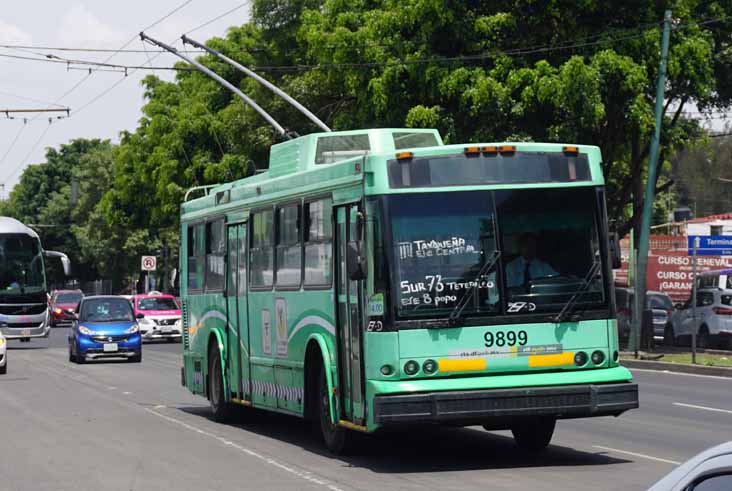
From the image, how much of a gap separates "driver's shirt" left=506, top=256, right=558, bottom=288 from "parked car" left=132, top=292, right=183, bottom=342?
3715 centimetres

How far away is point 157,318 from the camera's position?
49.6 m

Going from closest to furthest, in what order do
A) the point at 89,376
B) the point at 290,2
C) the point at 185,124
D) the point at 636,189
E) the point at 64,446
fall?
the point at 64,446, the point at 89,376, the point at 636,189, the point at 290,2, the point at 185,124

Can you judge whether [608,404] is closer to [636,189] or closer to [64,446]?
[64,446]

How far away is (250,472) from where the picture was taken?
1303cm

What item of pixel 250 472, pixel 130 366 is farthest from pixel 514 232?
pixel 130 366

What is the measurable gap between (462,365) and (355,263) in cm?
131

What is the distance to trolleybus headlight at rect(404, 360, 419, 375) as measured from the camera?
41.4ft

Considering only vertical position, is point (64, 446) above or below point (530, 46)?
below

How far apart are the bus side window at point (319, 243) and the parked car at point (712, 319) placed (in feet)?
71.9

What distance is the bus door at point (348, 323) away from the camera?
13.1 meters

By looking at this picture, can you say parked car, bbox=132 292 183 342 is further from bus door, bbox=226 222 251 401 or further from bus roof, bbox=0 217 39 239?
bus door, bbox=226 222 251 401

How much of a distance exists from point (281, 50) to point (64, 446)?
39953mm

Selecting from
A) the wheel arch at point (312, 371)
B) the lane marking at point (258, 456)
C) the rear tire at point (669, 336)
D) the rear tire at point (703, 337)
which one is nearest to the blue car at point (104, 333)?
the rear tire at point (669, 336)

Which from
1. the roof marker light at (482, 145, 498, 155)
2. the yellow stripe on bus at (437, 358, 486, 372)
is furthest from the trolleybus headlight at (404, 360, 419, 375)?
the roof marker light at (482, 145, 498, 155)
